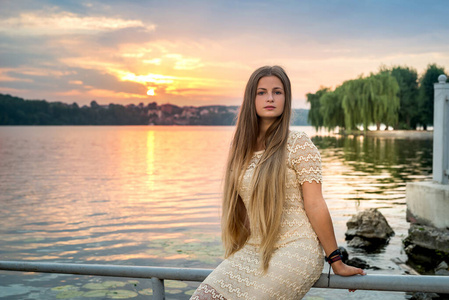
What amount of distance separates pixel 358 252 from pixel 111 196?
35.7 feet

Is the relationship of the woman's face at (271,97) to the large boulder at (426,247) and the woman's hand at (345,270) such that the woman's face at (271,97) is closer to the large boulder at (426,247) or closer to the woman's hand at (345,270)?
the woman's hand at (345,270)

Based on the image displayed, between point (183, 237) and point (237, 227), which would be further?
point (183, 237)

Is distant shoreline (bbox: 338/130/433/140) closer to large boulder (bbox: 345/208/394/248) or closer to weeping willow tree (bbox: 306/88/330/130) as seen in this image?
weeping willow tree (bbox: 306/88/330/130)

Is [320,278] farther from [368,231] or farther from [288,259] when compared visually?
[368,231]

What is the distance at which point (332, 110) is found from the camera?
164 ft

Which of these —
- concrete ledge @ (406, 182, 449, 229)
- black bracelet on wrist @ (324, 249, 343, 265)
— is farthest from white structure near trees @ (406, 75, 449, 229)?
black bracelet on wrist @ (324, 249, 343, 265)

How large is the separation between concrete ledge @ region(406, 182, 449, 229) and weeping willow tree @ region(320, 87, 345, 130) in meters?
41.5

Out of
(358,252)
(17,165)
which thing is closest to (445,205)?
(358,252)

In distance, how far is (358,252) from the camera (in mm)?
8680

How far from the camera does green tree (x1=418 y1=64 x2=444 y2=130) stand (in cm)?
6072

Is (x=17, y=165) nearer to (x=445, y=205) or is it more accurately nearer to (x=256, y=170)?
(x=445, y=205)

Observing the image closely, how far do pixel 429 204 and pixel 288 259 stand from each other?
6.59 m

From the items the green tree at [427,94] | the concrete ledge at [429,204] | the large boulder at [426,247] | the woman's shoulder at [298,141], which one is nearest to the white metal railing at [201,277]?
the woman's shoulder at [298,141]

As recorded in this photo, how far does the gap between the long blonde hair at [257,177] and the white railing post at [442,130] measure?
20.1ft
